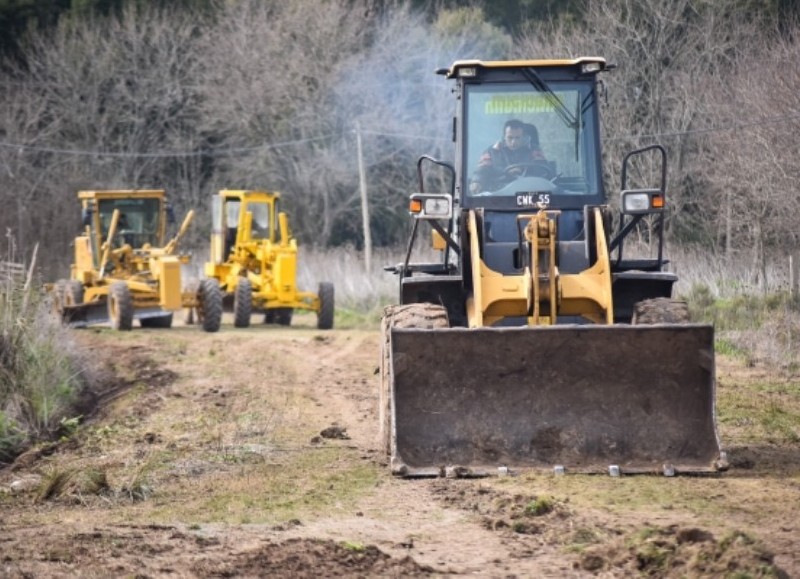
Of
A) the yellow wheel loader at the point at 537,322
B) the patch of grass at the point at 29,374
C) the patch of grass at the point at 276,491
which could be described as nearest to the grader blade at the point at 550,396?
the yellow wheel loader at the point at 537,322

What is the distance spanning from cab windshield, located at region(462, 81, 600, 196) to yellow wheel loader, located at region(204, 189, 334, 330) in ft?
50.8

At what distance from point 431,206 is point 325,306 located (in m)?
16.9

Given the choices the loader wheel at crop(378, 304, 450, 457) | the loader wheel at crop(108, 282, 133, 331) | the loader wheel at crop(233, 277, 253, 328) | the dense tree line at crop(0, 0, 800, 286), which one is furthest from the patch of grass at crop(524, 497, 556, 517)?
the dense tree line at crop(0, 0, 800, 286)

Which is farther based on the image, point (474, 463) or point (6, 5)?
point (6, 5)

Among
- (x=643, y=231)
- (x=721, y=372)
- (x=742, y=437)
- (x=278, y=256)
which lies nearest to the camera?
(x=742, y=437)

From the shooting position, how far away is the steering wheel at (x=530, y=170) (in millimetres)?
11258

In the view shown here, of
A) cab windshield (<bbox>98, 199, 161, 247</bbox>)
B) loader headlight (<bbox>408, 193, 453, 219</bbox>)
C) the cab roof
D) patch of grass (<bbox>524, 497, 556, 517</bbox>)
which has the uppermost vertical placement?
the cab roof

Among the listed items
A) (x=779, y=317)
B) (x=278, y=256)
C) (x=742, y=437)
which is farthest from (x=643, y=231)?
(x=742, y=437)

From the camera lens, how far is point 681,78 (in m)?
27.4

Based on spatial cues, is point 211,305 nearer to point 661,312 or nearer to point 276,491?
point 661,312

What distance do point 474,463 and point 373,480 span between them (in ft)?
2.23

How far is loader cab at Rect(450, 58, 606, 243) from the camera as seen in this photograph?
11.2m

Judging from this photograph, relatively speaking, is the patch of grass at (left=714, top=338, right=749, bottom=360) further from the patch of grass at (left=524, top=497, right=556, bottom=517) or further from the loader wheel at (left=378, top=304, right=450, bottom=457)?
the patch of grass at (left=524, top=497, right=556, bottom=517)

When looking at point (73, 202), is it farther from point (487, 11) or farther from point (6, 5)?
point (487, 11)
